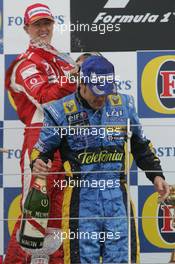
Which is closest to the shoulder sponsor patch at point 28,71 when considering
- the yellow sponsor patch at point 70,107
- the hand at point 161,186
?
the yellow sponsor patch at point 70,107

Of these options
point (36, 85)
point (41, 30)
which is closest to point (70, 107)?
point (36, 85)

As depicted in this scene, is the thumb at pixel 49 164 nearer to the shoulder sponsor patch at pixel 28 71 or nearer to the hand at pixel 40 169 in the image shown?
the hand at pixel 40 169

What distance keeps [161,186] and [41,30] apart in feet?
2.43

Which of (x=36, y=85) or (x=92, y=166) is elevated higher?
(x=36, y=85)

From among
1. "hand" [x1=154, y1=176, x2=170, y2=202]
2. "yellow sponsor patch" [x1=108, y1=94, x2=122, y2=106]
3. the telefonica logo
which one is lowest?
"hand" [x1=154, y1=176, x2=170, y2=202]

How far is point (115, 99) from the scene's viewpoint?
306 cm

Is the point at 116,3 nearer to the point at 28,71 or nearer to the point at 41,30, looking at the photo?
the point at 41,30

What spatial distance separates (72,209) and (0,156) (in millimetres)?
363

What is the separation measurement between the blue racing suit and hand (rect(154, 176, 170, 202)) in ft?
0.44

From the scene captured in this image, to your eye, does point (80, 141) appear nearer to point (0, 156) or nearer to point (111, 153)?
point (111, 153)

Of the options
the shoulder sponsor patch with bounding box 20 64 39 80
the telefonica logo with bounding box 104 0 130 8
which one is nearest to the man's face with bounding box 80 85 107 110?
the shoulder sponsor patch with bounding box 20 64 39 80

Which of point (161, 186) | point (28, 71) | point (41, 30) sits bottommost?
point (161, 186)

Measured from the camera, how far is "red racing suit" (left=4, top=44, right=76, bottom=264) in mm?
3096

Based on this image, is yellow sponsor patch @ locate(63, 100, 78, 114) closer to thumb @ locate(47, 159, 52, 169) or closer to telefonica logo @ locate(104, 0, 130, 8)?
thumb @ locate(47, 159, 52, 169)
